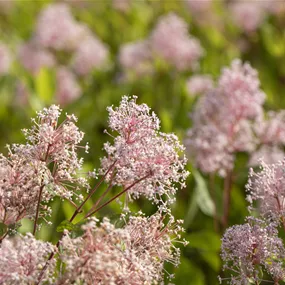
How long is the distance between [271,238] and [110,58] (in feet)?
10.9

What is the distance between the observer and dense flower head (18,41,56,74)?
3.49 metres

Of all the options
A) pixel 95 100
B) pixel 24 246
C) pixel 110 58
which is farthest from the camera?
pixel 110 58

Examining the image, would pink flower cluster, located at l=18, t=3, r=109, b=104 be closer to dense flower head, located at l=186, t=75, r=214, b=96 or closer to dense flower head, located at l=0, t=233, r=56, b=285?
dense flower head, located at l=186, t=75, r=214, b=96

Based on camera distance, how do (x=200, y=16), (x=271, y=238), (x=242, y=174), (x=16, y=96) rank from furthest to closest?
1. (x=200, y=16)
2. (x=16, y=96)
3. (x=242, y=174)
4. (x=271, y=238)

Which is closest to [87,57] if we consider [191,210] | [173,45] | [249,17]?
[173,45]

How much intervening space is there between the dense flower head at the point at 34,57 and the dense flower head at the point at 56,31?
2.0 inches

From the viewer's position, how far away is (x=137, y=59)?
11.2ft

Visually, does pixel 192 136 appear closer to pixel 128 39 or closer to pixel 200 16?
pixel 128 39

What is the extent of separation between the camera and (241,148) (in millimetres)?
1982

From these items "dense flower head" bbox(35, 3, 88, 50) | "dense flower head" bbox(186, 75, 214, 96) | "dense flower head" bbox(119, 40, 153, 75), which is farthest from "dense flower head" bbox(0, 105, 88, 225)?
"dense flower head" bbox(35, 3, 88, 50)

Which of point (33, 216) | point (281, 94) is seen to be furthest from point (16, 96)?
point (33, 216)

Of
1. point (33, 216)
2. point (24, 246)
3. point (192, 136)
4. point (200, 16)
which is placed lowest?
point (24, 246)

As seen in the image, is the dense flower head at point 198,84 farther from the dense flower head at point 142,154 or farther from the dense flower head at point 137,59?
the dense flower head at point 142,154

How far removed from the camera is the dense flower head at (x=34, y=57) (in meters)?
3.49
